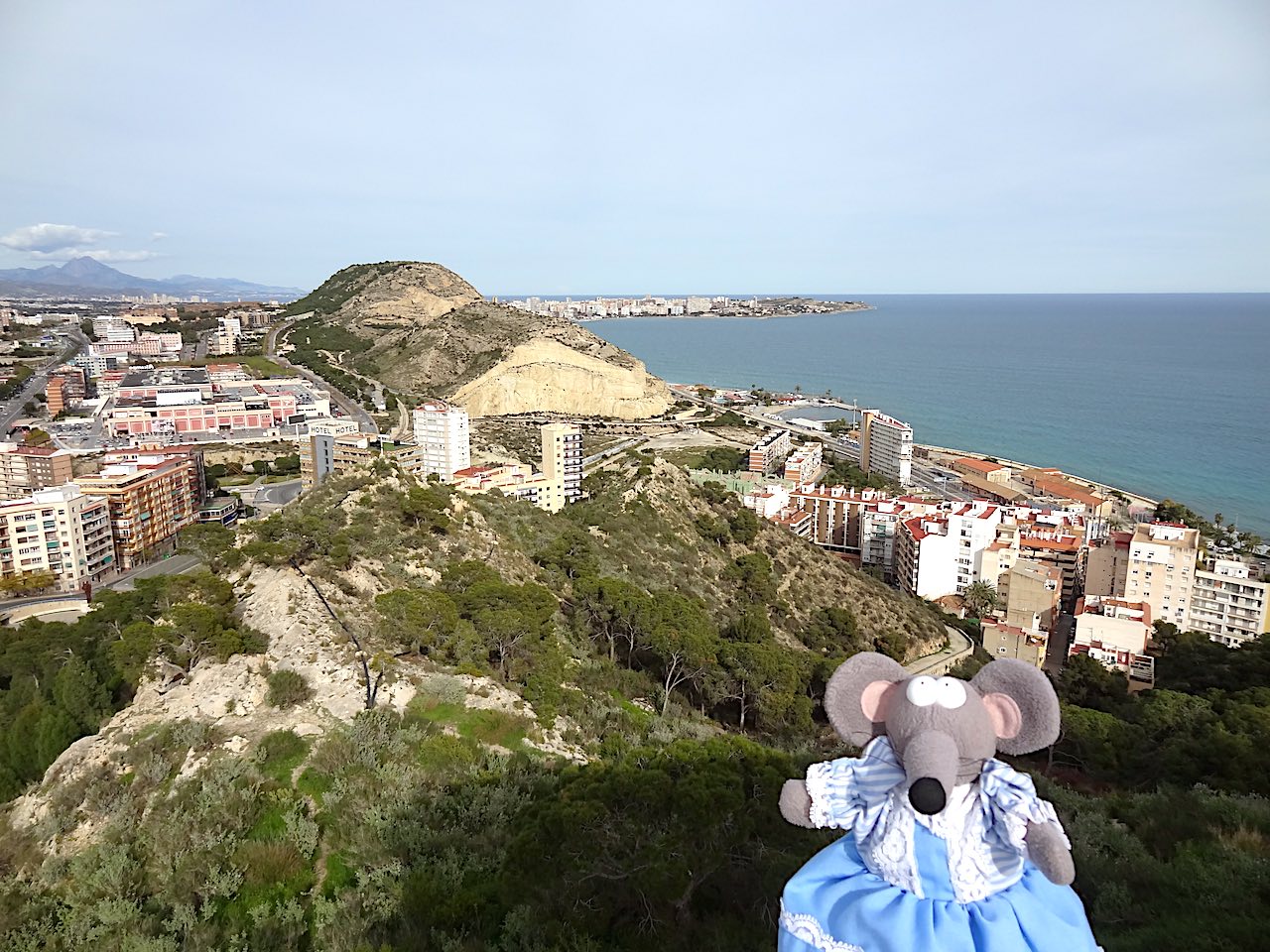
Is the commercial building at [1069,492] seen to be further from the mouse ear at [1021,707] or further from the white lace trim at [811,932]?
the white lace trim at [811,932]

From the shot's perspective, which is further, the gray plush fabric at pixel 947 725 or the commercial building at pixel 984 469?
the commercial building at pixel 984 469

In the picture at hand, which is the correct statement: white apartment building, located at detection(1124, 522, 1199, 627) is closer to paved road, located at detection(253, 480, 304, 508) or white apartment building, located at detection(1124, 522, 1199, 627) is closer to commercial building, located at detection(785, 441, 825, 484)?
commercial building, located at detection(785, 441, 825, 484)

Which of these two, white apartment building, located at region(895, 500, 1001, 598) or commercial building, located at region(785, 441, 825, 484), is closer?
white apartment building, located at region(895, 500, 1001, 598)

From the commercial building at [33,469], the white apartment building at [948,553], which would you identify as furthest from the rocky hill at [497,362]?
the white apartment building at [948,553]

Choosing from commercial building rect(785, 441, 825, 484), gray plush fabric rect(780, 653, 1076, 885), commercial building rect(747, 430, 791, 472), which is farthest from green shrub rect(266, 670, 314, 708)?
commercial building rect(747, 430, 791, 472)

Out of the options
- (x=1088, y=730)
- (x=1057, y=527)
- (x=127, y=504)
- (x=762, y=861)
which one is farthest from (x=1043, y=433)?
(x=762, y=861)

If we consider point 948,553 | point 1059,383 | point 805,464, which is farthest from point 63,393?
point 1059,383

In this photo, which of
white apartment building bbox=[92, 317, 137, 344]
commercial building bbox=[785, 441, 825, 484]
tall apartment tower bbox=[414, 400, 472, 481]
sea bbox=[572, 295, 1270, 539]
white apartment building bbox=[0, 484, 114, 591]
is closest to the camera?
white apartment building bbox=[0, 484, 114, 591]

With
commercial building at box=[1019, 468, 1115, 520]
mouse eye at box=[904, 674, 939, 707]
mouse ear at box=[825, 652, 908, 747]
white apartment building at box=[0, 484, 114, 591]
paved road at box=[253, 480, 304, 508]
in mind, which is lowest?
commercial building at box=[1019, 468, 1115, 520]

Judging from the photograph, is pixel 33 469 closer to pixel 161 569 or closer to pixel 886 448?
pixel 161 569
